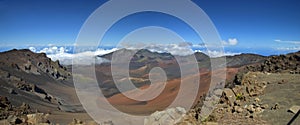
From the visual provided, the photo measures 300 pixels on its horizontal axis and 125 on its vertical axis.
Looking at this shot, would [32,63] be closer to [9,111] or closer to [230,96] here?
[9,111]

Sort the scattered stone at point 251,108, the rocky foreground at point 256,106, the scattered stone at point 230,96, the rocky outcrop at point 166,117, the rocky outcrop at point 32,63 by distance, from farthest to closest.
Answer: the rocky outcrop at point 32,63
the rocky outcrop at point 166,117
the scattered stone at point 230,96
the scattered stone at point 251,108
the rocky foreground at point 256,106

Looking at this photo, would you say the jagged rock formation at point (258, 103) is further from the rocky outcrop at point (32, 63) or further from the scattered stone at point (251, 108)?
the rocky outcrop at point (32, 63)

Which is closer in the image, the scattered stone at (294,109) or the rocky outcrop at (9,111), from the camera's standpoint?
the scattered stone at (294,109)

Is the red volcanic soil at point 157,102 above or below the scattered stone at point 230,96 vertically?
below

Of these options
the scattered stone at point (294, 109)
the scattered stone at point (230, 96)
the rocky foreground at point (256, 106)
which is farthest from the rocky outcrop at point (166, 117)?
the scattered stone at point (294, 109)

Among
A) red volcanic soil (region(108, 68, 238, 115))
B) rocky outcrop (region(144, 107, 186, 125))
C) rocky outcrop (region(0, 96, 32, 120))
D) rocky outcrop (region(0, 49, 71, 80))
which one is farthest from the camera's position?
rocky outcrop (region(0, 49, 71, 80))

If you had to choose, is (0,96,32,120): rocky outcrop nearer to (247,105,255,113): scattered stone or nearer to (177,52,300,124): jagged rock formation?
(177,52,300,124): jagged rock formation

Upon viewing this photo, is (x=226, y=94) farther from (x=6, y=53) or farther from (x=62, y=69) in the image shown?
(x=62, y=69)

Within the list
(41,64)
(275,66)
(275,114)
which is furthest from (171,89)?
(41,64)

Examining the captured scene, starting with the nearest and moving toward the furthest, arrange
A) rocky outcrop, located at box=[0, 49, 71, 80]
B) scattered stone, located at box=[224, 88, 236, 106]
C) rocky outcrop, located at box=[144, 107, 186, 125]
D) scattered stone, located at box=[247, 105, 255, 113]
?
1. scattered stone, located at box=[247, 105, 255, 113]
2. scattered stone, located at box=[224, 88, 236, 106]
3. rocky outcrop, located at box=[144, 107, 186, 125]
4. rocky outcrop, located at box=[0, 49, 71, 80]

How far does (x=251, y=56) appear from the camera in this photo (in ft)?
266

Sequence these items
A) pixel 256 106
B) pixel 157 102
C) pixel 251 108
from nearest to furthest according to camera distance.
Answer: pixel 251 108
pixel 256 106
pixel 157 102

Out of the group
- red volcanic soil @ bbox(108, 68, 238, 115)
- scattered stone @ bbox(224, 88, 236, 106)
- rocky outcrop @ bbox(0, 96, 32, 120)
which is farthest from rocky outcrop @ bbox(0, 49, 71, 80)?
scattered stone @ bbox(224, 88, 236, 106)

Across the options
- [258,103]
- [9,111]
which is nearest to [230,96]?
[258,103]
